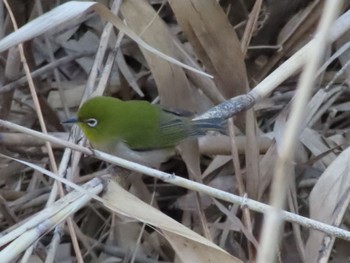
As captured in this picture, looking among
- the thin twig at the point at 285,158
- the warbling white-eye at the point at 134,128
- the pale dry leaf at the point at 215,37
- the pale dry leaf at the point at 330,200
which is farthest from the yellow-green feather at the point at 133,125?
the thin twig at the point at 285,158

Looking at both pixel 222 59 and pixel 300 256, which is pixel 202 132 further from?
pixel 300 256

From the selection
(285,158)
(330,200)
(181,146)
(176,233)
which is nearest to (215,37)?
(181,146)

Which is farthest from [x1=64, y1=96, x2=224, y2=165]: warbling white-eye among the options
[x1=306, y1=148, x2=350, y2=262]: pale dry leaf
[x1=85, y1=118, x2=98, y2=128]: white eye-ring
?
[x1=306, y1=148, x2=350, y2=262]: pale dry leaf

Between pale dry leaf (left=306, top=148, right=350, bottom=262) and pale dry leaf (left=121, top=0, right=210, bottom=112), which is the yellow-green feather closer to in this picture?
pale dry leaf (left=121, top=0, right=210, bottom=112)

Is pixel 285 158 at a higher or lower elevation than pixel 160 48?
higher

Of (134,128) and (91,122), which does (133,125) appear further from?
(91,122)

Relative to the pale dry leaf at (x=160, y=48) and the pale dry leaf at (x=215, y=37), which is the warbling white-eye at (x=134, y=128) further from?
the pale dry leaf at (x=215, y=37)

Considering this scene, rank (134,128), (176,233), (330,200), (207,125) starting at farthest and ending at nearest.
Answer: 1. (134,128)
2. (207,125)
3. (330,200)
4. (176,233)

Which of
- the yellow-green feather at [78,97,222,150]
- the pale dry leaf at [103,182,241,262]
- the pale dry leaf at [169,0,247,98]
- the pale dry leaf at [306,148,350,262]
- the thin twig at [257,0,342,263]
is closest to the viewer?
the thin twig at [257,0,342,263]
